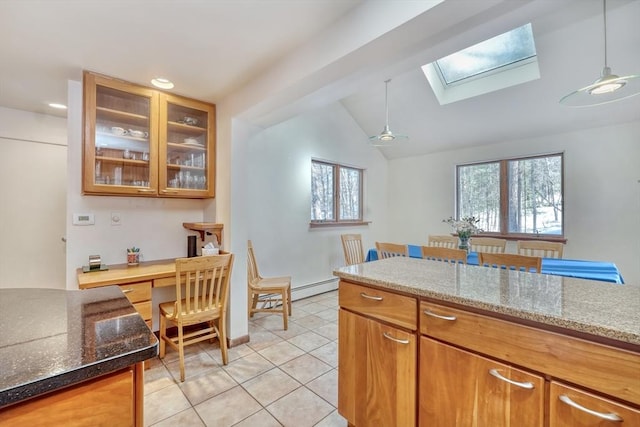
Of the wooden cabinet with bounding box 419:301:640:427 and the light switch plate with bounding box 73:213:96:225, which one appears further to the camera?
the light switch plate with bounding box 73:213:96:225

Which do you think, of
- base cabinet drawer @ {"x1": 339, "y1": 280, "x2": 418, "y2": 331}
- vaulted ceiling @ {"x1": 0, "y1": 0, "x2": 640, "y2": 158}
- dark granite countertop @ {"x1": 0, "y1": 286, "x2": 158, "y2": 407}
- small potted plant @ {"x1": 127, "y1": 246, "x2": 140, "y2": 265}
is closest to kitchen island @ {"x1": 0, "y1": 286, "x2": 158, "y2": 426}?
dark granite countertop @ {"x1": 0, "y1": 286, "x2": 158, "y2": 407}

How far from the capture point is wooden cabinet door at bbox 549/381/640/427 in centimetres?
80

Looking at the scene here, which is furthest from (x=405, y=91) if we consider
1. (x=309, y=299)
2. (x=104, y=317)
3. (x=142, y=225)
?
(x=104, y=317)

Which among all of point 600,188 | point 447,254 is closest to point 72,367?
point 447,254

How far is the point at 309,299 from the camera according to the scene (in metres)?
4.00

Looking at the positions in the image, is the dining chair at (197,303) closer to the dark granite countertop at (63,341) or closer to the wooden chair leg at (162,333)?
the wooden chair leg at (162,333)

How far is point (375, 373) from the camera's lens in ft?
4.64

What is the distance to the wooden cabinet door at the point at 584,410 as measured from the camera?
2.63 feet

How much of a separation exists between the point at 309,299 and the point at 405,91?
321cm

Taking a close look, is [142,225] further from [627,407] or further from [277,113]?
[627,407]

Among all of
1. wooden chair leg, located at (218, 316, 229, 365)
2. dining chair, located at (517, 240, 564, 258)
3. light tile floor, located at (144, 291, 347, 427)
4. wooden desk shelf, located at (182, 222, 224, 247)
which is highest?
wooden desk shelf, located at (182, 222, 224, 247)

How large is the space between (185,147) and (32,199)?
6.14ft

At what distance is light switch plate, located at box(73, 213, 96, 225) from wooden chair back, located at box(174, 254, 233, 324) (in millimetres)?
952

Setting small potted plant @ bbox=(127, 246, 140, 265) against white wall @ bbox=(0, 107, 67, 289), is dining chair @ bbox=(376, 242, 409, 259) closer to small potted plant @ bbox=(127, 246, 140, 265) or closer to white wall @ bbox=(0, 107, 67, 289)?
small potted plant @ bbox=(127, 246, 140, 265)
